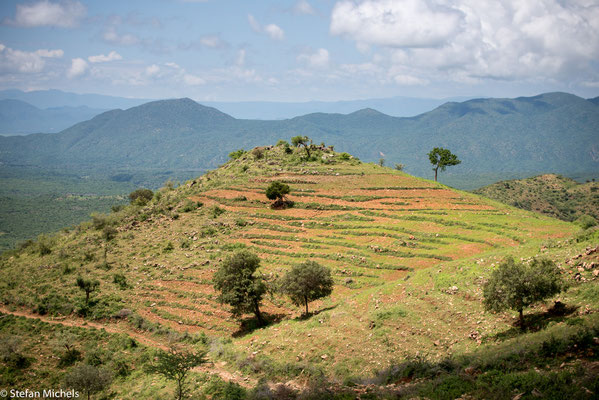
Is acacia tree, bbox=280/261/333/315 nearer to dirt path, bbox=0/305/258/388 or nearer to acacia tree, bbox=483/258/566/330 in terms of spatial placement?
dirt path, bbox=0/305/258/388

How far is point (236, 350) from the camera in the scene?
28188 millimetres

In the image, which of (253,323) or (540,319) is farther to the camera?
(253,323)

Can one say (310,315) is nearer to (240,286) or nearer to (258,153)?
(240,286)

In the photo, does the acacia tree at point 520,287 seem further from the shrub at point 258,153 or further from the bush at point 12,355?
the shrub at point 258,153

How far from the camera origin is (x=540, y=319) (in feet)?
65.9

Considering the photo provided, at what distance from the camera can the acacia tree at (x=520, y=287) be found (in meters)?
18.8

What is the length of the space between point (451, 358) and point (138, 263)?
143 feet

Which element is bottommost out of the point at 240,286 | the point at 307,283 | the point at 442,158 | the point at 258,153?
the point at 240,286

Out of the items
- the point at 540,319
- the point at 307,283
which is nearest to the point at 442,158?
the point at 307,283

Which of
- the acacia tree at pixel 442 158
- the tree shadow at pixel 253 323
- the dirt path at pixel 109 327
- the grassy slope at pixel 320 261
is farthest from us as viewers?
the acacia tree at pixel 442 158

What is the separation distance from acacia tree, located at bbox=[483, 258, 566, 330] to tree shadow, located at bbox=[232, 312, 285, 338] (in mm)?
19706

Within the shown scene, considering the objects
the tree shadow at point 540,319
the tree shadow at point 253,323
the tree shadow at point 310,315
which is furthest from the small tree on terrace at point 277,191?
the tree shadow at point 540,319

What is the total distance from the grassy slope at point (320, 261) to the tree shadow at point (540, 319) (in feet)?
1.00

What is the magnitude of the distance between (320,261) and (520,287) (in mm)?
26184
